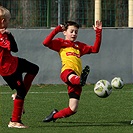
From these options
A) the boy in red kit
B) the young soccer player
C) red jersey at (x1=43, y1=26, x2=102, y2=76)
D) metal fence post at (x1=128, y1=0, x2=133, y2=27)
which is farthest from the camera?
metal fence post at (x1=128, y1=0, x2=133, y2=27)

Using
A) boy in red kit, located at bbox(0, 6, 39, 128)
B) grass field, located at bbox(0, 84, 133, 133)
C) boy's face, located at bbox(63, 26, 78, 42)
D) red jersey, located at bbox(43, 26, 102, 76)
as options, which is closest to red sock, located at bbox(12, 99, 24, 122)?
boy in red kit, located at bbox(0, 6, 39, 128)

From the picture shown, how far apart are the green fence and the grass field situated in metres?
1.79

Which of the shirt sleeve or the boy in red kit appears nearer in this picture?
the boy in red kit

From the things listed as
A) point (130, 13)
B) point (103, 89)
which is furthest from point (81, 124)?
point (130, 13)

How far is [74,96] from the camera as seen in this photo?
33.3 ft

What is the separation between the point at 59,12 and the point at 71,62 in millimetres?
6967

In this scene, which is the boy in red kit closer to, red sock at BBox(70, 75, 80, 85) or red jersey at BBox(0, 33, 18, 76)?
red jersey at BBox(0, 33, 18, 76)

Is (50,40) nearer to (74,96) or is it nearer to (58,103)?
(74,96)

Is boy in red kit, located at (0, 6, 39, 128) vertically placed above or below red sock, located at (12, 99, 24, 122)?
above

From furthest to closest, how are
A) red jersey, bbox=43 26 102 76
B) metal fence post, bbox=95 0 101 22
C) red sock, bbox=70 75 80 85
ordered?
1. metal fence post, bbox=95 0 101 22
2. red jersey, bbox=43 26 102 76
3. red sock, bbox=70 75 80 85

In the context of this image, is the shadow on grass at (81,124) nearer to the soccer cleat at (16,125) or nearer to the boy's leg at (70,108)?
the boy's leg at (70,108)

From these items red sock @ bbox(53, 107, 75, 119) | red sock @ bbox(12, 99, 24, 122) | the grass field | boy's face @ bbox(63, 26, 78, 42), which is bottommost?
the grass field

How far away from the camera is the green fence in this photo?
56.1ft

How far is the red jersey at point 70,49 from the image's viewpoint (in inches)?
409
